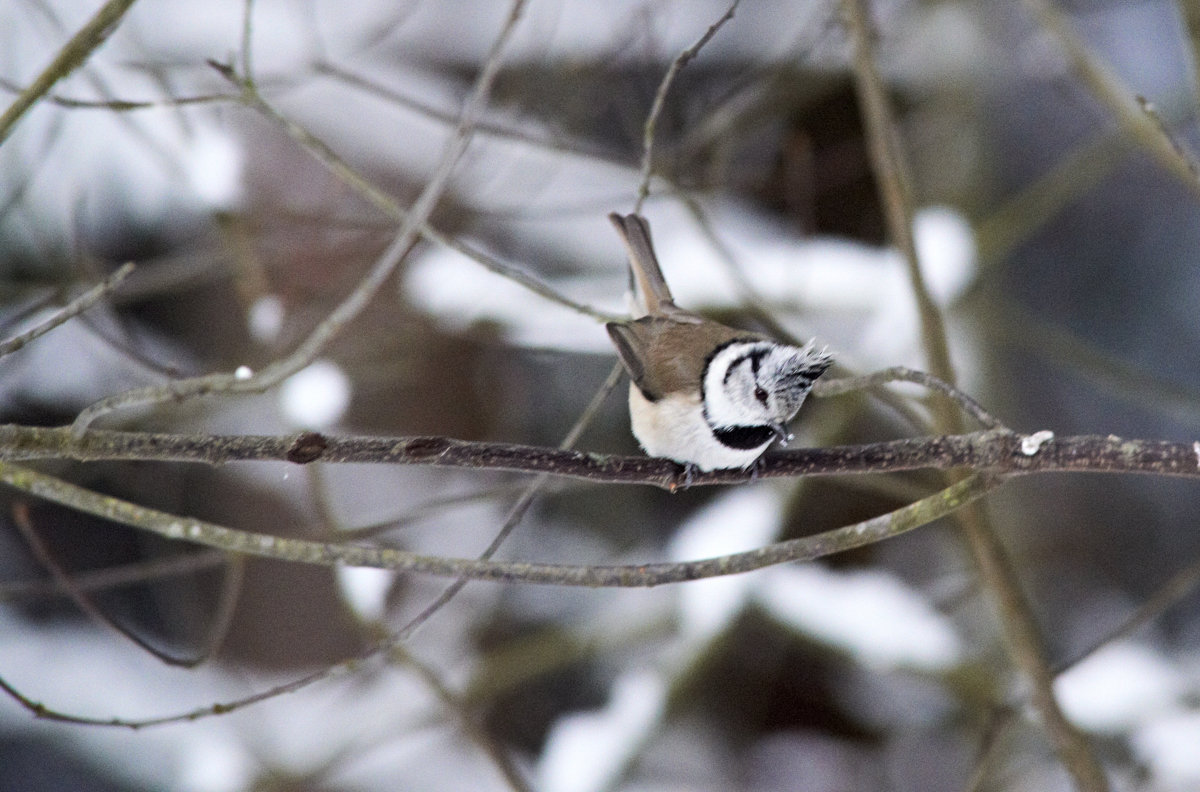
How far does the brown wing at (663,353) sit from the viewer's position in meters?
2.74

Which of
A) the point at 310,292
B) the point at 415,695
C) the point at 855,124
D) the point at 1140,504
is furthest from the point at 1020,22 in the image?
the point at 415,695

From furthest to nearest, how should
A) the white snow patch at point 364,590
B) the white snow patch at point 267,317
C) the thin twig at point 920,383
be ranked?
the white snow patch at point 267,317, the white snow patch at point 364,590, the thin twig at point 920,383

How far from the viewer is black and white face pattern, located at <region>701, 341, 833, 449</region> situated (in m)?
2.39

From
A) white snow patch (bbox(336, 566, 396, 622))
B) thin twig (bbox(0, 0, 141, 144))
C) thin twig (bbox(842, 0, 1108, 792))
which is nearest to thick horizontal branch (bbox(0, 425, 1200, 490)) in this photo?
thin twig (bbox(842, 0, 1108, 792))

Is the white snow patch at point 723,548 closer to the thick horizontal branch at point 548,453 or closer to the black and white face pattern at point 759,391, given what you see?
the black and white face pattern at point 759,391

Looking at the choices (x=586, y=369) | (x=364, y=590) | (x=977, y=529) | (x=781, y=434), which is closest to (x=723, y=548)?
(x=586, y=369)

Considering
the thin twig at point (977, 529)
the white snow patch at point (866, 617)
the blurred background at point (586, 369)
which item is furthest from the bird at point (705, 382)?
the white snow patch at point (866, 617)

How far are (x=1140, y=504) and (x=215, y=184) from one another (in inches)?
215

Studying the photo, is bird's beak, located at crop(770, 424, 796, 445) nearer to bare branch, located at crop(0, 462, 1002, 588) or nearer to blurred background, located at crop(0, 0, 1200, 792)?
bare branch, located at crop(0, 462, 1002, 588)

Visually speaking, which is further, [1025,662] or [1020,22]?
[1020,22]

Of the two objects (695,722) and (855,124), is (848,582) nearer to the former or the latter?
(695,722)

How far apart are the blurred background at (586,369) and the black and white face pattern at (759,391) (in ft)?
3.26

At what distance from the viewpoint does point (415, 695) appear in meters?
4.89

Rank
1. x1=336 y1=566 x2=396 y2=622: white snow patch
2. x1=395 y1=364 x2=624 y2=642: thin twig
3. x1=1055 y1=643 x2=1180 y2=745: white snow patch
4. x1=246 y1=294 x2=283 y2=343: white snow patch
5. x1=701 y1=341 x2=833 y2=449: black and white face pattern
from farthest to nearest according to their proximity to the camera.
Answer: x1=1055 y1=643 x2=1180 y2=745: white snow patch < x1=246 y1=294 x2=283 y2=343: white snow patch < x1=336 y1=566 x2=396 y2=622: white snow patch < x1=701 y1=341 x2=833 y2=449: black and white face pattern < x1=395 y1=364 x2=624 y2=642: thin twig
